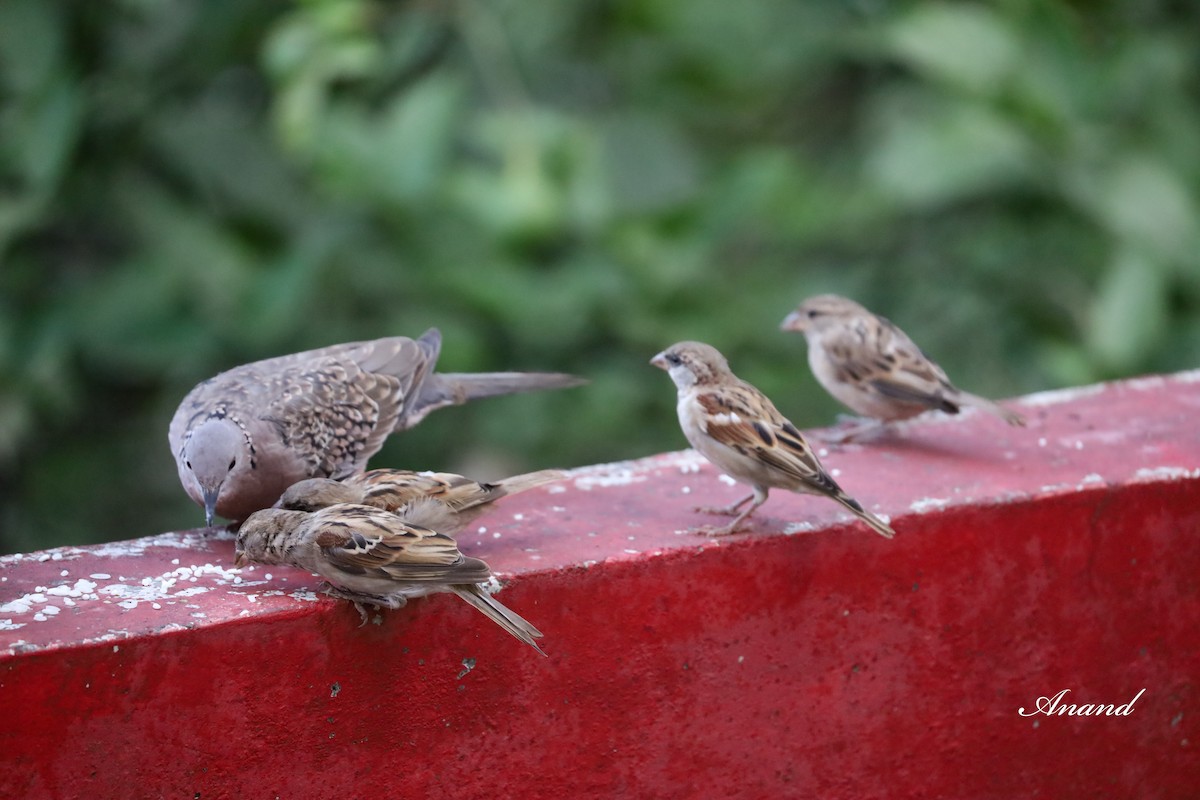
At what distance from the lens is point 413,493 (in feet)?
10.5

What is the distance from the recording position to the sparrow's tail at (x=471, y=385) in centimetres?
445

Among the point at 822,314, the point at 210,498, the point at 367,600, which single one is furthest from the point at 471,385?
the point at 367,600

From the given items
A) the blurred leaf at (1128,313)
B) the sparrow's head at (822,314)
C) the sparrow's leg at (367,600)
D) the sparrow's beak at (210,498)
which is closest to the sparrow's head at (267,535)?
the sparrow's leg at (367,600)

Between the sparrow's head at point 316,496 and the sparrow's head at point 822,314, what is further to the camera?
the sparrow's head at point 822,314

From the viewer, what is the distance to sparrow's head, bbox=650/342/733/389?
3811mm

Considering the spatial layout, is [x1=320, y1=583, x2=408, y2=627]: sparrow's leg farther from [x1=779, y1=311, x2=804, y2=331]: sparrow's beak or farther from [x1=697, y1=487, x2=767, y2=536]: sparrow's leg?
[x1=779, y1=311, x2=804, y2=331]: sparrow's beak

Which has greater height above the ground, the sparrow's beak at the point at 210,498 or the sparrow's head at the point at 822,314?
the sparrow's beak at the point at 210,498

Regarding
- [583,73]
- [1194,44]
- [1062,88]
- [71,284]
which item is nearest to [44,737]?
[71,284]

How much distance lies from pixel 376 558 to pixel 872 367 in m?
2.18

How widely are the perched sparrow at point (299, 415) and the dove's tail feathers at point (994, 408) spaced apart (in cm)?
118

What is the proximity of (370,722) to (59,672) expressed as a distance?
624mm

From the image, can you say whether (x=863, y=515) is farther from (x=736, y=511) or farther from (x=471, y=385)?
(x=471, y=385)

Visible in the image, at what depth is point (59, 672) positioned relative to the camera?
2648mm

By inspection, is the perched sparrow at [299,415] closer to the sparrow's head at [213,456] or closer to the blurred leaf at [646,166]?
the sparrow's head at [213,456]
